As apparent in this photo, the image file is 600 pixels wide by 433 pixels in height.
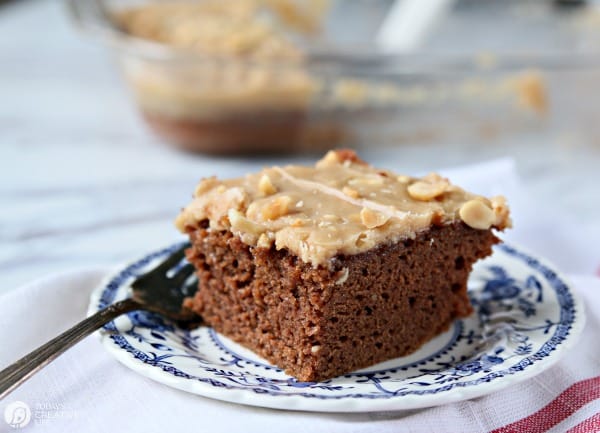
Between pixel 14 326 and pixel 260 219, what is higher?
pixel 260 219

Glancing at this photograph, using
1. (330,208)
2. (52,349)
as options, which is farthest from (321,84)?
(52,349)

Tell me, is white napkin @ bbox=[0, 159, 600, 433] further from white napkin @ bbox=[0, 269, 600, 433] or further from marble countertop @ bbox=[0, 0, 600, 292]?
marble countertop @ bbox=[0, 0, 600, 292]

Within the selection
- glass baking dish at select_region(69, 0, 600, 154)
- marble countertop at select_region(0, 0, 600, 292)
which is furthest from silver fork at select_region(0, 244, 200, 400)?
glass baking dish at select_region(69, 0, 600, 154)

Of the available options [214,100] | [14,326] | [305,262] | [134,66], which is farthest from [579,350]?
[134,66]

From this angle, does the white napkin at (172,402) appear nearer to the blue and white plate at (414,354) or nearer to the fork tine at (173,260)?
the blue and white plate at (414,354)

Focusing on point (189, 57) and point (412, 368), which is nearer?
point (412, 368)

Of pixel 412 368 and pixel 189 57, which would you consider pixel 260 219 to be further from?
pixel 189 57

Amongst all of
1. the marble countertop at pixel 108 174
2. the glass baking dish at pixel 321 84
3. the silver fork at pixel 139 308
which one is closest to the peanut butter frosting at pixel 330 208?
the silver fork at pixel 139 308
